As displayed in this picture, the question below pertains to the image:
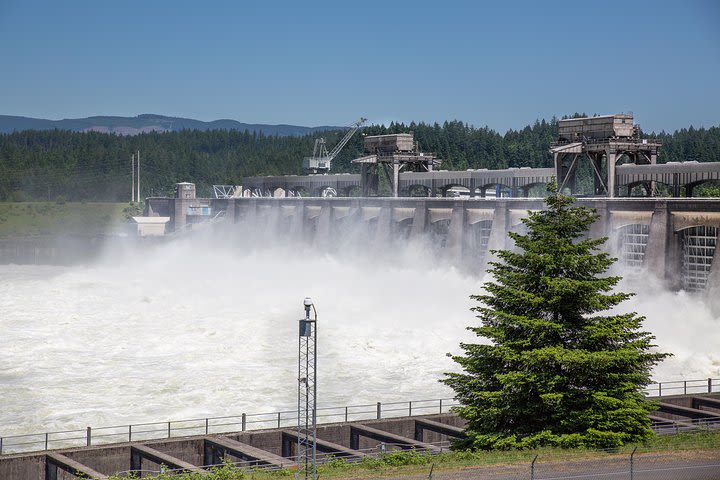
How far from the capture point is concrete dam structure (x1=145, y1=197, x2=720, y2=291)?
217 feet

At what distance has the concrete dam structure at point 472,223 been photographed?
217 feet

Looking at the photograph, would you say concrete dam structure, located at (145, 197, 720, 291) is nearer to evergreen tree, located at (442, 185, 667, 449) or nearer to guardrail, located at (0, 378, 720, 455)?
guardrail, located at (0, 378, 720, 455)

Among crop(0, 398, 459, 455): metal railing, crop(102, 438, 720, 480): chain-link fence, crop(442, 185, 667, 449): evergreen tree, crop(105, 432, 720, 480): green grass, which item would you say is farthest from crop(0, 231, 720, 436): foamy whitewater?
crop(442, 185, 667, 449): evergreen tree

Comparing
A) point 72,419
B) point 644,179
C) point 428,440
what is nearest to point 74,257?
point 644,179

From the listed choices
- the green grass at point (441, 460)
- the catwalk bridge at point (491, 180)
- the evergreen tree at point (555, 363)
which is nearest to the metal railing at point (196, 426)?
the evergreen tree at point (555, 363)

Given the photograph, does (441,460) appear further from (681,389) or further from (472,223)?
(472,223)

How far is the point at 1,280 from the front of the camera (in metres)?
102

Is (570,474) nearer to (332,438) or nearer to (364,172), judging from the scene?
(332,438)

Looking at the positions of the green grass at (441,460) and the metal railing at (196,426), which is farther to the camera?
the metal railing at (196,426)

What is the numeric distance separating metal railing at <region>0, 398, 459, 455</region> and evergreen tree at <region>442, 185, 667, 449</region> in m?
6.11

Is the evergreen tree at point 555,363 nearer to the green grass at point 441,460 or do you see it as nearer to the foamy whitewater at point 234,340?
the green grass at point 441,460

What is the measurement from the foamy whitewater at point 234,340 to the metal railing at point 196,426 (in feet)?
4.78

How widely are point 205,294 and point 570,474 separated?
59222 mm

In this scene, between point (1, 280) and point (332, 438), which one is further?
point (1, 280)
